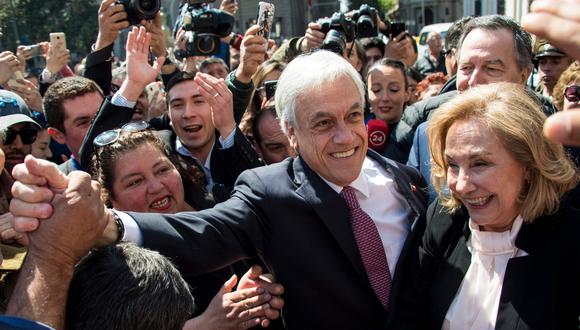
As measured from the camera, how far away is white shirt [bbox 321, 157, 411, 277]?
2.25m

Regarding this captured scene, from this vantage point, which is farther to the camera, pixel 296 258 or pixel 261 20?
pixel 261 20

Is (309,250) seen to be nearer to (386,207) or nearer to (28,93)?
(386,207)

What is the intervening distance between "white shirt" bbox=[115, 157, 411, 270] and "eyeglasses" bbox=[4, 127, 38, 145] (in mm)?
1809

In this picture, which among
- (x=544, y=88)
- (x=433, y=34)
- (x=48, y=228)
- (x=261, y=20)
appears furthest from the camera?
(x=433, y=34)

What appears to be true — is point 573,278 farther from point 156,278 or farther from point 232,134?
point 232,134

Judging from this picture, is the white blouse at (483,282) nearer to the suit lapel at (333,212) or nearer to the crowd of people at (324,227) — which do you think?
the crowd of people at (324,227)

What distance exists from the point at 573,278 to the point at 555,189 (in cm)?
31

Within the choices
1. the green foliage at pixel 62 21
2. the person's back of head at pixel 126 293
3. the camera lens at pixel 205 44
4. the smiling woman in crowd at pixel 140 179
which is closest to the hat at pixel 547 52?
the camera lens at pixel 205 44

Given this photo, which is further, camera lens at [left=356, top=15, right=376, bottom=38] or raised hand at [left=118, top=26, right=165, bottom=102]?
camera lens at [left=356, top=15, right=376, bottom=38]

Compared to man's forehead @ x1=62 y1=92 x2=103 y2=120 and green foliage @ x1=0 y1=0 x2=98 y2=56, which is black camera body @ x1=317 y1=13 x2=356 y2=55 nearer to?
man's forehead @ x1=62 y1=92 x2=103 y2=120

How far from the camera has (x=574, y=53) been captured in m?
0.92

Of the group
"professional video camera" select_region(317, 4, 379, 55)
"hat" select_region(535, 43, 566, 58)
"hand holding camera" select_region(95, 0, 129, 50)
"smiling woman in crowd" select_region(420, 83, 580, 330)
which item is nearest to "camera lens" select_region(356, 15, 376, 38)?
"professional video camera" select_region(317, 4, 379, 55)

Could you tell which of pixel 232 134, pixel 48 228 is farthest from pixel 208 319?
pixel 232 134

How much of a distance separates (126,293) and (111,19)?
2.57 metres
